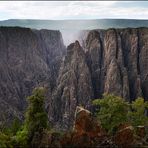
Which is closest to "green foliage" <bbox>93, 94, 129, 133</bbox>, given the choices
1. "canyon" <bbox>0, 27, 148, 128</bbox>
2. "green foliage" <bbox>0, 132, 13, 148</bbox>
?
"green foliage" <bbox>0, 132, 13, 148</bbox>

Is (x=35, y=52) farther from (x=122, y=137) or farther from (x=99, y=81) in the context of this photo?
(x=122, y=137)

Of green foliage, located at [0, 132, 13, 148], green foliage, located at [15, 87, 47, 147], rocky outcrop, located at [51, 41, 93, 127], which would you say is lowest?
green foliage, located at [0, 132, 13, 148]

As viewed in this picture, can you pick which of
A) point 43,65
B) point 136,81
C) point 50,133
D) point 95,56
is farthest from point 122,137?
point 43,65

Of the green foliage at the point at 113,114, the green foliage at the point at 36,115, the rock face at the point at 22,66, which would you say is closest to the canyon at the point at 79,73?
the rock face at the point at 22,66

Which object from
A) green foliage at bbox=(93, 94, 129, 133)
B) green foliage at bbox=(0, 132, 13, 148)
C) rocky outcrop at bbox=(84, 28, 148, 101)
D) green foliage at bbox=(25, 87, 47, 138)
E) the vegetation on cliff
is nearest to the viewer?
green foliage at bbox=(0, 132, 13, 148)

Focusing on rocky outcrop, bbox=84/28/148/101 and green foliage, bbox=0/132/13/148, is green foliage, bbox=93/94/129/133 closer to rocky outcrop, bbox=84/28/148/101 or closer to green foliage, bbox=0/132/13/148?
green foliage, bbox=0/132/13/148

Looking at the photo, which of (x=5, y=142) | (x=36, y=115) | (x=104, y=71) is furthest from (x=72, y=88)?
(x=5, y=142)

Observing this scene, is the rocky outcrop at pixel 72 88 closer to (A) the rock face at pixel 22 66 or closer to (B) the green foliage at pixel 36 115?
(A) the rock face at pixel 22 66
